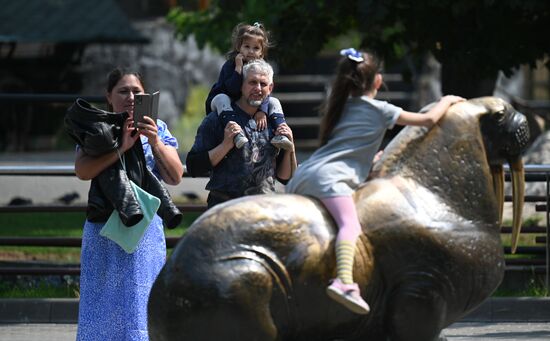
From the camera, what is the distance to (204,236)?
6.55 meters

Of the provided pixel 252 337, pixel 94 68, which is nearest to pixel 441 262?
pixel 252 337

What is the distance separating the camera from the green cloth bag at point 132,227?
7.34 meters

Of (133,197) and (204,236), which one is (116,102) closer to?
(133,197)

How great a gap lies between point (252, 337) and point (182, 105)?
85.5ft

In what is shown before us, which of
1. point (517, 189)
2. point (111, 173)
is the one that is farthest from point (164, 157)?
point (517, 189)

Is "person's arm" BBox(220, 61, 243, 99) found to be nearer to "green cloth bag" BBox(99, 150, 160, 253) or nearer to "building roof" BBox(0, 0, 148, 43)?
"green cloth bag" BBox(99, 150, 160, 253)

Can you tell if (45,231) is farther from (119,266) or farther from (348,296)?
(348,296)

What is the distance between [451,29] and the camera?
14148 millimetres

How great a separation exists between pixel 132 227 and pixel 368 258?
1397mm

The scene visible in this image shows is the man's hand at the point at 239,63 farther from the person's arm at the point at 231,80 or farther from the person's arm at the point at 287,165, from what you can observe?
the person's arm at the point at 287,165

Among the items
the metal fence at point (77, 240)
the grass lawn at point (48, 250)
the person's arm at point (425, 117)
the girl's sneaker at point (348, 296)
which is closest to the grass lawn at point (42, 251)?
the grass lawn at point (48, 250)

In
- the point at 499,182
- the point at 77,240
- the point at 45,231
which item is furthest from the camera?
the point at 45,231

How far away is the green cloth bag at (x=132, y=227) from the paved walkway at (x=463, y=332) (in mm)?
3095

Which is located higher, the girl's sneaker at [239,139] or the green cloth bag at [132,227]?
the girl's sneaker at [239,139]
